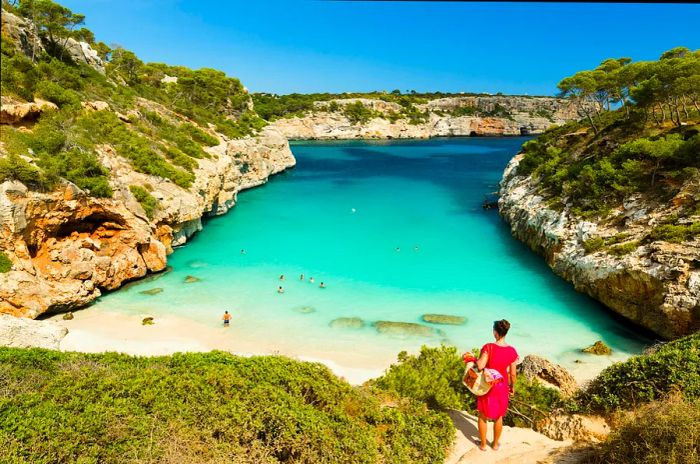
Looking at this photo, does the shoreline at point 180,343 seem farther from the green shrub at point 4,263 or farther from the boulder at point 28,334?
the green shrub at point 4,263

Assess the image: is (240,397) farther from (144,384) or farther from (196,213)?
(196,213)

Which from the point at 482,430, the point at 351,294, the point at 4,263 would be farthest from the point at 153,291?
the point at 482,430

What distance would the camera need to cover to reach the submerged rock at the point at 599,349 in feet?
47.1

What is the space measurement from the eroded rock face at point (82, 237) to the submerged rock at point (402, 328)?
1304 centimetres

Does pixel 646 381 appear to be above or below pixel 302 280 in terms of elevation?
above

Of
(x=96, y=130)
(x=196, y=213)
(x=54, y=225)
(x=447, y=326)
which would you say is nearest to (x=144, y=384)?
(x=447, y=326)

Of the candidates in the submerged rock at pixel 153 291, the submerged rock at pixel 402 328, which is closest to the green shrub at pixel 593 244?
the submerged rock at pixel 402 328

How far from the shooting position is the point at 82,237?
738 inches

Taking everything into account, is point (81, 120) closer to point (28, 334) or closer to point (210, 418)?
point (28, 334)

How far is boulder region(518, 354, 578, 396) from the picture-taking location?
10555 millimetres

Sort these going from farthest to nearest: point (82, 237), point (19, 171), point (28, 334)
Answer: point (82, 237), point (19, 171), point (28, 334)

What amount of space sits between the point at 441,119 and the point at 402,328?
118 m

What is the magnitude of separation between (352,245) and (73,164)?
1670 cm

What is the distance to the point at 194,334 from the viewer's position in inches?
611
